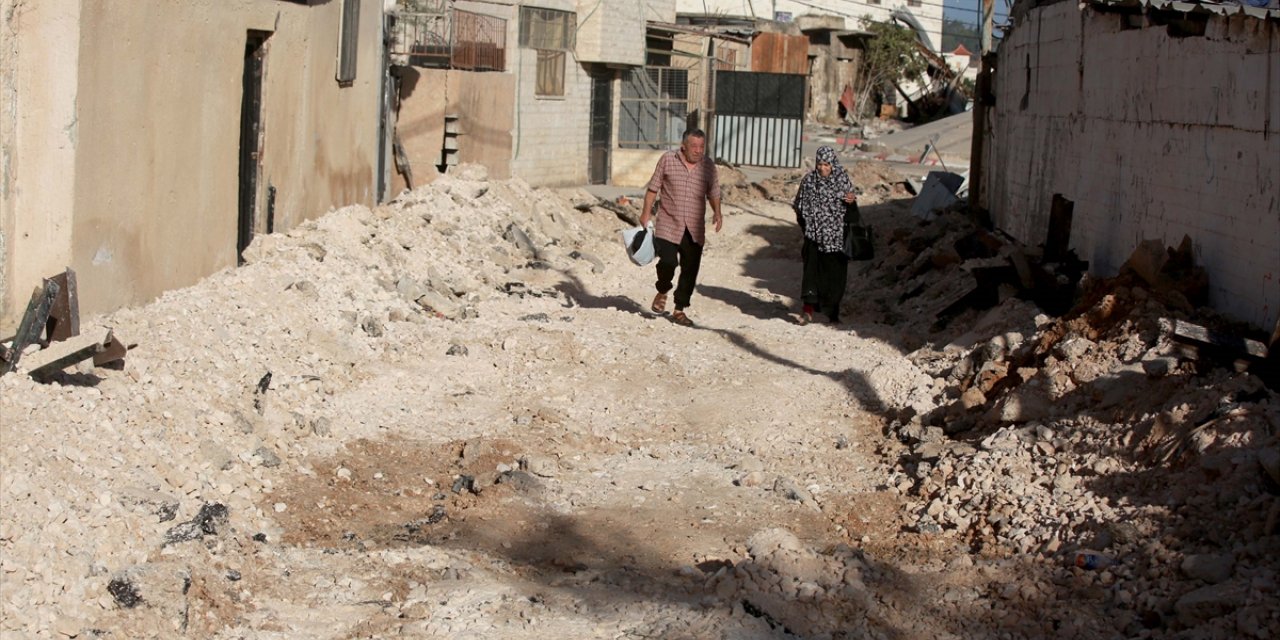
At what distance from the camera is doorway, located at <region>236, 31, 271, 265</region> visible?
1099cm

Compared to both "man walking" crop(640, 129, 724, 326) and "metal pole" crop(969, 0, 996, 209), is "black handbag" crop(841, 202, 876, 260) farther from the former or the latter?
"metal pole" crop(969, 0, 996, 209)

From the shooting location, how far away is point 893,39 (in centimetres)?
4725

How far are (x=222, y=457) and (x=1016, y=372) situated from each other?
177 inches

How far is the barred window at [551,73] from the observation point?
2375 cm

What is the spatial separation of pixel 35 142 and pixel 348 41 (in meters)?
6.65

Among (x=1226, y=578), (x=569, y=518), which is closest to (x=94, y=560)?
(x=569, y=518)

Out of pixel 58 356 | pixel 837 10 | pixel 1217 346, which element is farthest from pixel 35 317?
pixel 837 10

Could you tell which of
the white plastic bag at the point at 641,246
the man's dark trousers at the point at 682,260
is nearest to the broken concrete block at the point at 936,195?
the man's dark trousers at the point at 682,260

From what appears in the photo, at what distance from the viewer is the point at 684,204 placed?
35.9 ft

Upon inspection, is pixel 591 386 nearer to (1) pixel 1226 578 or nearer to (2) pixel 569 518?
(2) pixel 569 518

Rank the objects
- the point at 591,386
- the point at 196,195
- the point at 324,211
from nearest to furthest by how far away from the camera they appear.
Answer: the point at 591,386, the point at 196,195, the point at 324,211

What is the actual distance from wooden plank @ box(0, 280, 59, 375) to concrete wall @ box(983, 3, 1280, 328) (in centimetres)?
622

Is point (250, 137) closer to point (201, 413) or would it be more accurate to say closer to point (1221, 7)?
point (201, 413)

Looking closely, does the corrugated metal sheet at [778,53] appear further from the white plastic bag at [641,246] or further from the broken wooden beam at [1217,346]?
the broken wooden beam at [1217,346]
